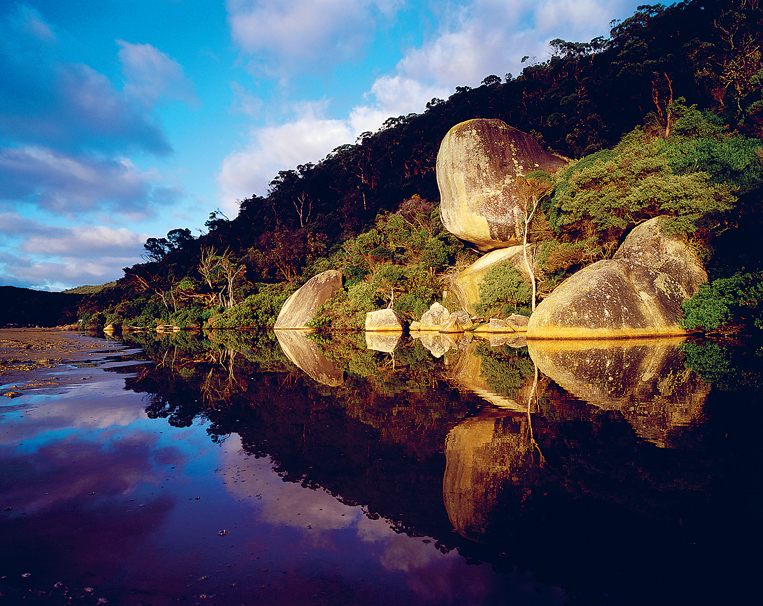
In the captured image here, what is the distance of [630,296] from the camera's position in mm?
13688

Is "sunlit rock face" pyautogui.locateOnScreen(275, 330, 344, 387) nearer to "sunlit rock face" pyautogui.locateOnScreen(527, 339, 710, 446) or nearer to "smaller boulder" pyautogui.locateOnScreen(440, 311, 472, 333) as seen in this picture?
"sunlit rock face" pyautogui.locateOnScreen(527, 339, 710, 446)

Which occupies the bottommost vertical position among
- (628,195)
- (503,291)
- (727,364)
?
(727,364)

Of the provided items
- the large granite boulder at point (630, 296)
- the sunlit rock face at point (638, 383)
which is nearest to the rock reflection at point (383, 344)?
the sunlit rock face at point (638, 383)

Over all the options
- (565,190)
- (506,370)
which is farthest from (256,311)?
(506,370)

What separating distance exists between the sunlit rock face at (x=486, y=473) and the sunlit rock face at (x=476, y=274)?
16691 millimetres

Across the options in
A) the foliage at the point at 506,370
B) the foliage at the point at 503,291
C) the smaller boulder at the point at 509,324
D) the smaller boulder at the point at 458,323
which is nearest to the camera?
the foliage at the point at 506,370

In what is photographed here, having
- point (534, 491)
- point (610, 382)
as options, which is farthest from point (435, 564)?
point (610, 382)

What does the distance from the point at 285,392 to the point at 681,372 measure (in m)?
6.60

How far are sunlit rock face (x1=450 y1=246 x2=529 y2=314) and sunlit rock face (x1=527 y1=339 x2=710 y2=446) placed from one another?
10286mm

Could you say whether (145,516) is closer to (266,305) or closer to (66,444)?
(66,444)

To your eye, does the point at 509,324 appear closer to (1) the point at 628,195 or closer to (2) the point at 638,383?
(1) the point at 628,195

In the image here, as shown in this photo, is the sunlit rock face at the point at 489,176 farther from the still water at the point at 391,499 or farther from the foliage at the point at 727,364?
the still water at the point at 391,499

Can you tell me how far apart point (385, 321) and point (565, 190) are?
1133cm

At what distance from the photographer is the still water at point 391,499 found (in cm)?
178
